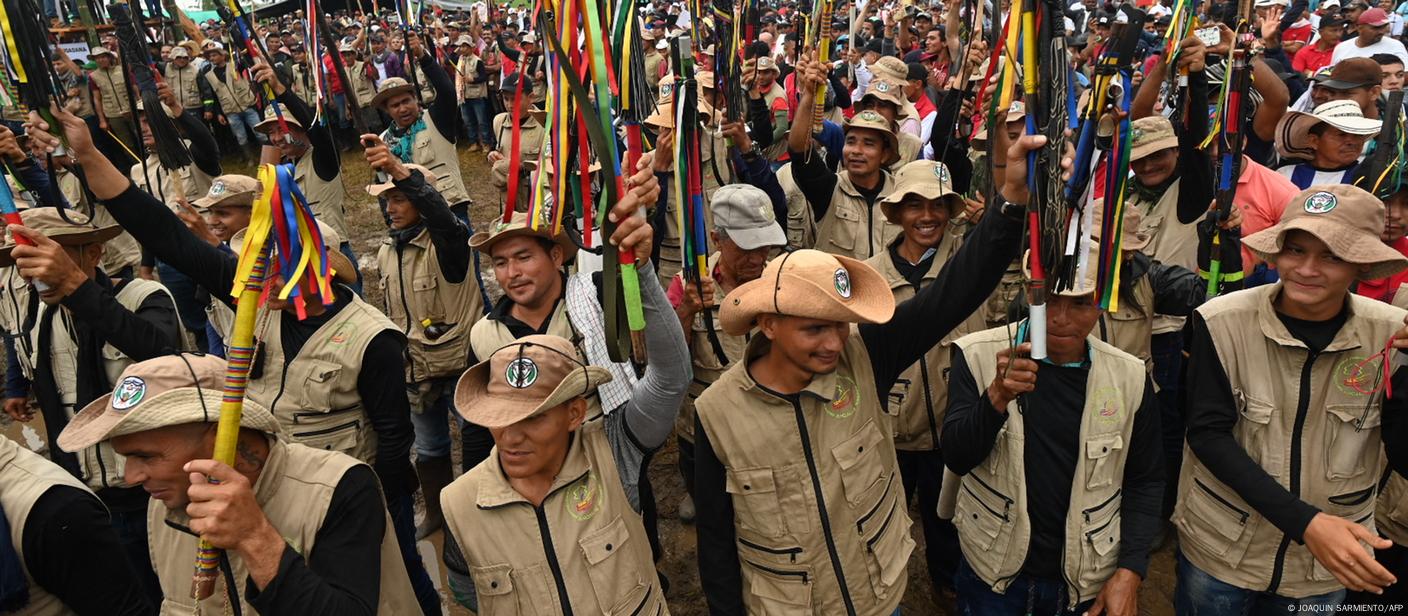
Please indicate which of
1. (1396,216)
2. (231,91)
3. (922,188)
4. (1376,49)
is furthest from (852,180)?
(231,91)

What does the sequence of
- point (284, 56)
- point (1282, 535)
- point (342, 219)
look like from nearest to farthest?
point (1282, 535), point (342, 219), point (284, 56)

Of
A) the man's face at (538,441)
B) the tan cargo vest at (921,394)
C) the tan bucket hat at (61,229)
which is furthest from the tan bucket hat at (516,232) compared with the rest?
the tan bucket hat at (61,229)

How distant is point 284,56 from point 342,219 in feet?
35.4

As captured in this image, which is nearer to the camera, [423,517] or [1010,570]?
[1010,570]

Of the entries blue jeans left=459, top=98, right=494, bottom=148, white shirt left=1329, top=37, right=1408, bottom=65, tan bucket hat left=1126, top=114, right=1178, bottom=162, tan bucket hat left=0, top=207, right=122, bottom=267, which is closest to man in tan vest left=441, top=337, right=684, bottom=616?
tan bucket hat left=0, top=207, right=122, bottom=267

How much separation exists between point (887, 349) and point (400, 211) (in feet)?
10.1

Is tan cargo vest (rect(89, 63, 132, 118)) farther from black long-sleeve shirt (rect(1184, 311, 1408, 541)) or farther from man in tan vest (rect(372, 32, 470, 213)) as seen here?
black long-sleeve shirt (rect(1184, 311, 1408, 541))

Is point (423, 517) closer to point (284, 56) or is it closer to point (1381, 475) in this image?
point (1381, 475)

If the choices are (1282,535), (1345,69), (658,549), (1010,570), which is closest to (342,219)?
(658,549)

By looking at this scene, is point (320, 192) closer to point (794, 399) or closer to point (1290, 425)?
point (794, 399)

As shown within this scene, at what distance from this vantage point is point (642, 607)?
263cm

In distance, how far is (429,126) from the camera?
24.6 feet

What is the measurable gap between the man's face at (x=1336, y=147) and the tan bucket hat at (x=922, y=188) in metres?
2.31

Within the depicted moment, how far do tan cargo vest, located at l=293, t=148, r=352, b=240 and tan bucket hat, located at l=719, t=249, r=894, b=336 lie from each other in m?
5.04
